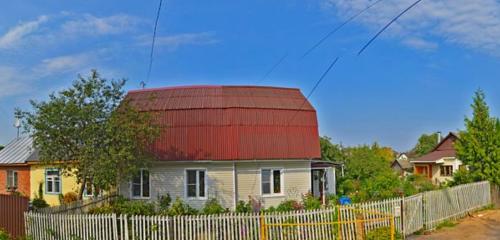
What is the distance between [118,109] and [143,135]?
1.45 metres

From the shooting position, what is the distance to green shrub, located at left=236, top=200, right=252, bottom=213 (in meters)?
21.2

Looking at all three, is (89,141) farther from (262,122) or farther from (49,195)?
(49,195)

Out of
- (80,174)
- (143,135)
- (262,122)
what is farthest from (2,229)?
(262,122)

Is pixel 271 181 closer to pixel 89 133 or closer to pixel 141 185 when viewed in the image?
pixel 141 185

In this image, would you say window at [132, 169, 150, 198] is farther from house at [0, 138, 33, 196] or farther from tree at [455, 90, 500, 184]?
tree at [455, 90, 500, 184]

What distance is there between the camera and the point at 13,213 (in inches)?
621

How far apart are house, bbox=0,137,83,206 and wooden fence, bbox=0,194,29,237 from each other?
36.0ft

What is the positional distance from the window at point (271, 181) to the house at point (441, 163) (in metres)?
24.3

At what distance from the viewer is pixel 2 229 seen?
1537cm

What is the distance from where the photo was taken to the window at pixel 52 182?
1128 inches

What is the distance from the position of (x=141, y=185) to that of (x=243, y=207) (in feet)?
20.0

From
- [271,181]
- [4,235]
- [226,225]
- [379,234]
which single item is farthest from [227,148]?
[4,235]

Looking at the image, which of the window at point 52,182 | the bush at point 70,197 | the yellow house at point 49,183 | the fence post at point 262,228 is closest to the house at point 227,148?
the bush at point 70,197

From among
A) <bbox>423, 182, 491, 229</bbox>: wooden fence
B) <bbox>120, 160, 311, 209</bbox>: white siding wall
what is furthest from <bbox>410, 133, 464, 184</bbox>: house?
<bbox>120, 160, 311, 209</bbox>: white siding wall
